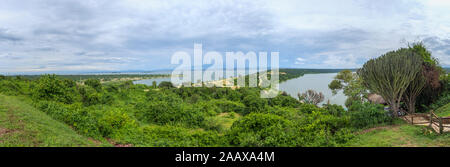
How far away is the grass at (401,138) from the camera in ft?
24.8

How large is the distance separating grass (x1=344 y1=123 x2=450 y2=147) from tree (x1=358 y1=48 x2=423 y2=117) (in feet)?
9.02

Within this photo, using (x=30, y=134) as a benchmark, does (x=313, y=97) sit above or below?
below

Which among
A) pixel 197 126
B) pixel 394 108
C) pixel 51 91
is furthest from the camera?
pixel 51 91

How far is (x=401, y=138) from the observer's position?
27.5 ft

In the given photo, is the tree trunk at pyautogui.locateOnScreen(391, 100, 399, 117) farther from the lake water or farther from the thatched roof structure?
the lake water

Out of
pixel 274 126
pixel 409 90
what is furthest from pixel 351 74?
pixel 274 126

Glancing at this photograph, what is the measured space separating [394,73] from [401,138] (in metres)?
5.51

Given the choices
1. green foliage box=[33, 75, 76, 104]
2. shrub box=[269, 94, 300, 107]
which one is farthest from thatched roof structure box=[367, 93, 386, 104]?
green foliage box=[33, 75, 76, 104]

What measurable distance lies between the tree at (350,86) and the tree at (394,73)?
962 cm

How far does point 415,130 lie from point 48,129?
13924 millimetres

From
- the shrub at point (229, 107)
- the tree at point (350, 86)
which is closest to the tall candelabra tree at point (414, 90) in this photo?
the tree at point (350, 86)

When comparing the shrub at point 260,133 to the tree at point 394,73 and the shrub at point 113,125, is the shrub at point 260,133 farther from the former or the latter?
the tree at point 394,73

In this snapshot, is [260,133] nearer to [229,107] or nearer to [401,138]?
[401,138]

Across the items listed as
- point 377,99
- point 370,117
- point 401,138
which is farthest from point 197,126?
point 377,99
